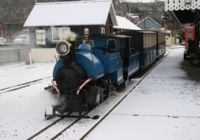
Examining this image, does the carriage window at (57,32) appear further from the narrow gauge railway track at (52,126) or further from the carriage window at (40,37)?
the narrow gauge railway track at (52,126)

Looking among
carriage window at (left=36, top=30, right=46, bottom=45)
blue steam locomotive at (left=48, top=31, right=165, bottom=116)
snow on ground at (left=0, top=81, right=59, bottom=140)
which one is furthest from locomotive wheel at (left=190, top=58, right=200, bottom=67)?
blue steam locomotive at (left=48, top=31, right=165, bottom=116)

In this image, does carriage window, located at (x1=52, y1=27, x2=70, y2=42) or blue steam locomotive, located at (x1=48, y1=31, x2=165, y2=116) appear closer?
blue steam locomotive, located at (x1=48, y1=31, x2=165, y2=116)

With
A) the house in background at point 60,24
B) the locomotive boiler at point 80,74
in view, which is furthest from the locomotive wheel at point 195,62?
the locomotive boiler at point 80,74

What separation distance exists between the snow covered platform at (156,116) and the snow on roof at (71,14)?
1799cm

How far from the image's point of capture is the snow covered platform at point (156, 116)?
920cm

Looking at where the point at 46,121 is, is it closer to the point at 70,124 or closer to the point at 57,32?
the point at 70,124

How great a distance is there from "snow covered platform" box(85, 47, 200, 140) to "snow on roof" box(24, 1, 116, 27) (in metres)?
18.0

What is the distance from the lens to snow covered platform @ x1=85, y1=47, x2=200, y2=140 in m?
9.20

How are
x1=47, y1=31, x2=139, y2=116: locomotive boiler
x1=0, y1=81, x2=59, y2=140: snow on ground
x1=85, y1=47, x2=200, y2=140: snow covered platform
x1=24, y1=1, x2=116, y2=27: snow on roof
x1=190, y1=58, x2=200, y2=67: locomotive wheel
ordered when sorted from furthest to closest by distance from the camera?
x1=24, y1=1, x2=116, y2=27: snow on roof
x1=190, y1=58, x2=200, y2=67: locomotive wheel
x1=47, y1=31, x2=139, y2=116: locomotive boiler
x1=0, y1=81, x2=59, y2=140: snow on ground
x1=85, y1=47, x2=200, y2=140: snow covered platform

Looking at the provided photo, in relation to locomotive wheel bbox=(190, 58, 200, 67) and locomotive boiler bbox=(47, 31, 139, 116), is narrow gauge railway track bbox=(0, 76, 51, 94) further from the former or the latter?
locomotive wheel bbox=(190, 58, 200, 67)

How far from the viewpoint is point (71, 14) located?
35938 millimetres

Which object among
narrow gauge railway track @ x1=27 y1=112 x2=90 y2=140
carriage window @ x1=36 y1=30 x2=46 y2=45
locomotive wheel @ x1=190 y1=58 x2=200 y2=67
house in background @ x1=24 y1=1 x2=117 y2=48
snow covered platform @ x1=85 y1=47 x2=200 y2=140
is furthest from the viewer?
carriage window @ x1=36 y1=30 x2=46 y2=45

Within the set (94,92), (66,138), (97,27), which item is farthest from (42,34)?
(66,138)

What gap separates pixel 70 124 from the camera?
10328mm
